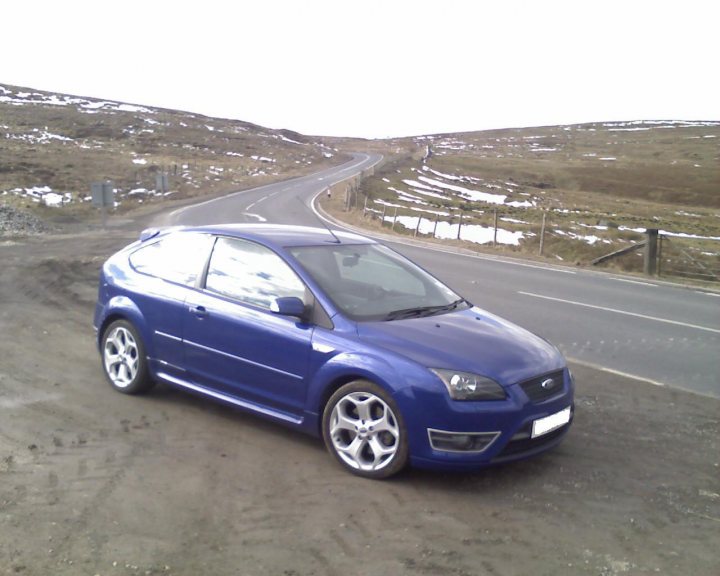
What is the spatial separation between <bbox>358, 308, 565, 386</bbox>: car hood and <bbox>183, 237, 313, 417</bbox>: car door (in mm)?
561

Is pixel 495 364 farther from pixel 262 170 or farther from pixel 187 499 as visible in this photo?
pixel 262 170

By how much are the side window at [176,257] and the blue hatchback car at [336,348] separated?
0.04 feet

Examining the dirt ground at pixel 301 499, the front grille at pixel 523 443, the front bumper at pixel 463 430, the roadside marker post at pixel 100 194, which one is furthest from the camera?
the roadside marker post at pixel 100 194

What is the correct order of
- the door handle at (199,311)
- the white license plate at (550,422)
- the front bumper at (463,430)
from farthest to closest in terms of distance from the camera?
the door handle at (199,311), the white license plate at (550,422), the front bumper at (463,430)

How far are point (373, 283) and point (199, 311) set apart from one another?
1.31 meters

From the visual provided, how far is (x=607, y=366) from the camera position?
8242 mm

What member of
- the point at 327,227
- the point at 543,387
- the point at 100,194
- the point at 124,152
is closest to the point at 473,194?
the point at 124,152

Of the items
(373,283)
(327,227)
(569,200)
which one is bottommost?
(569,200)

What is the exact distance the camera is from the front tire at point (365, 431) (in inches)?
179

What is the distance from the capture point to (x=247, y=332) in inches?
208

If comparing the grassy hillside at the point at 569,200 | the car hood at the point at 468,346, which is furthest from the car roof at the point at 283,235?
the grassy hillside at the point at 569,200

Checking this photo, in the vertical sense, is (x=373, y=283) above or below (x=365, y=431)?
above

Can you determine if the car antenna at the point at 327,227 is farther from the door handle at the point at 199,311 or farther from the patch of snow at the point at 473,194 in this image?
the patch of snow at the point at 473,194

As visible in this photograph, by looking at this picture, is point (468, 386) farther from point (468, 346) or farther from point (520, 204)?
point (520, 204)
